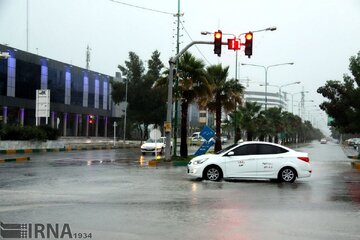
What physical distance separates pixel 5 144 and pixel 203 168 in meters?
26.5

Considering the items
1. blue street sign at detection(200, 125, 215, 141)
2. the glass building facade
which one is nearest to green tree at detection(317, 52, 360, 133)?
blue street sign at detection(200, 125, 215, 141)

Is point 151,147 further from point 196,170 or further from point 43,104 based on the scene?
point 196,170

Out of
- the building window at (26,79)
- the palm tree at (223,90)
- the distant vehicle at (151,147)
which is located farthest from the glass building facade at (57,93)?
the palm tree at (223,90)

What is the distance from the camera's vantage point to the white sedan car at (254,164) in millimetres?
19062

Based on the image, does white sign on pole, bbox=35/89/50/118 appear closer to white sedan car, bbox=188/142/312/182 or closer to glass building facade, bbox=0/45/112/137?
glass building facade, bbox=0/45/112/137

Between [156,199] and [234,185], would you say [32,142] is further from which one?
[156,199]

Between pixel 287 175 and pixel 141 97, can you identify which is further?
pixel 141 97

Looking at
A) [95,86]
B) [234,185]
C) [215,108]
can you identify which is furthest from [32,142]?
[95,86]

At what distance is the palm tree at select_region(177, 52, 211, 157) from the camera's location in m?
32.2

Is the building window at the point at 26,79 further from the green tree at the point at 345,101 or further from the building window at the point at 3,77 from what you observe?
the green tree at the point at 345,101

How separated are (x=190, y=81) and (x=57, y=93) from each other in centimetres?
4686

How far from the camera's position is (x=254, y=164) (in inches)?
750

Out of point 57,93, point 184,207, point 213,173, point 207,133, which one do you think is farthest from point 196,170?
point 57,93

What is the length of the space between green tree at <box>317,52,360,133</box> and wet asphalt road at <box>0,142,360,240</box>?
17554 mm
